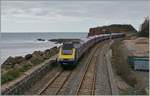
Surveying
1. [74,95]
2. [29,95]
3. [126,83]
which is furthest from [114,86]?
[29,95]

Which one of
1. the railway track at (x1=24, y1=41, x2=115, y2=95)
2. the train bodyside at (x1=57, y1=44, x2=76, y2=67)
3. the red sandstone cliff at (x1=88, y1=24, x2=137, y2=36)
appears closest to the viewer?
the railway track at (x1=24, y1=41, x2=115, y2=95)

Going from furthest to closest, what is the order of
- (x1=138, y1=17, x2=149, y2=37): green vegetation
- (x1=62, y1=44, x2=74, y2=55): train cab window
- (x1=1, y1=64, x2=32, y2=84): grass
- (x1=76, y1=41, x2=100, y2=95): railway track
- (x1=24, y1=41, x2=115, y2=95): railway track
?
1. (x1=138, y1=17, x2=149, y2=37): green vegetation
2. (x1=62, y1=44, x2=74, y2=55): train cab window
3. (x1=1, y1=64, x2=32, y2=84): grass
4. (x1=76, y1=41, x2=100, y2=95): railway track
5. (x1=24, y1=41, x2=115, y2=95): railway track

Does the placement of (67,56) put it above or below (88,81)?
above

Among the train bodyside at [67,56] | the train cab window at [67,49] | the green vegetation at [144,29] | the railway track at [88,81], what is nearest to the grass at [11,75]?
the train bodyside at [67,56]

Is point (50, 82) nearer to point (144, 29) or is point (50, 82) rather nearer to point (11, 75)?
point (11, 75)

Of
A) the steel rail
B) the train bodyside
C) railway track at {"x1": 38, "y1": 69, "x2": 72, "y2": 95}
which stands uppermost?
the train bodyside

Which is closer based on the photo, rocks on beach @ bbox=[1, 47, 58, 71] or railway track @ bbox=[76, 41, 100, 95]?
railway track @ bbox=[76, 41, 100, 95]

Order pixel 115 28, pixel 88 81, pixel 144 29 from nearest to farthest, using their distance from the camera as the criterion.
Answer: pixel 88 81
pixel 144 29
pixel 115 28

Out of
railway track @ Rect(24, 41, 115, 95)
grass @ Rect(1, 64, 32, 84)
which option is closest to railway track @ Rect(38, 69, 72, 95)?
railway track @ Rect(24, 41, 115, 95)

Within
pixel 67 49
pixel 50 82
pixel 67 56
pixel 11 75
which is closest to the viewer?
pixel 11 75

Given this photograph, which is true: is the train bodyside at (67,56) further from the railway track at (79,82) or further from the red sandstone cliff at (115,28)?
the red sandstone cliff at (115,28)

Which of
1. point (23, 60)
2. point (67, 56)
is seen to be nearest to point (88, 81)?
point (67, 56)

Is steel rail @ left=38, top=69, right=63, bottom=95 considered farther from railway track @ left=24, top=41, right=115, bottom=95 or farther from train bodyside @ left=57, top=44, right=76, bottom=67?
train bodyside @ left=57, top=44, right=76, bottom=67

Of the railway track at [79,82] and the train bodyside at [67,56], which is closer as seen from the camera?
the railway track at [79,82]
